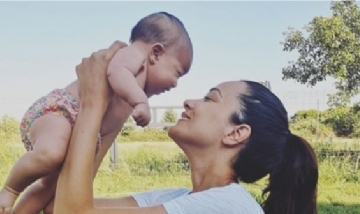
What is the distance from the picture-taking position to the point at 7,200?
154 centimetres

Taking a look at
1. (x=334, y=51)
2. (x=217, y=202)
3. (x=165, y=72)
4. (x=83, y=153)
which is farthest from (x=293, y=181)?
(x=334, y=51)

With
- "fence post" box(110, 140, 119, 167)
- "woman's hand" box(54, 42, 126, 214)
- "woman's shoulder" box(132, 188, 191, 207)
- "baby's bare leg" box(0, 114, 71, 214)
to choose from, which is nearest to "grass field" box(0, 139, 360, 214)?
"fence post" box(110, 140, 119, 167)

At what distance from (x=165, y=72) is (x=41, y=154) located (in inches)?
15.8

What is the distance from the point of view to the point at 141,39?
5.41 feet

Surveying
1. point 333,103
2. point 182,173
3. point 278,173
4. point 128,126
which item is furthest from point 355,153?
point 278,173

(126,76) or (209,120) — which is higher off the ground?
(126,76)

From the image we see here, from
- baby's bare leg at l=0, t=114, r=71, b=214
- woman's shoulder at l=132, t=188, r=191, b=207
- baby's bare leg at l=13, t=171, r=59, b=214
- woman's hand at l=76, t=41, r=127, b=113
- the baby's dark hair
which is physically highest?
the baby's dark hair

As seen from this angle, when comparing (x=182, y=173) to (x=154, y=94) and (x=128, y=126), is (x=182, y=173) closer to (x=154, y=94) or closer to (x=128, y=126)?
(x=128, y=126)

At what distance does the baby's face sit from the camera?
63.7 inches

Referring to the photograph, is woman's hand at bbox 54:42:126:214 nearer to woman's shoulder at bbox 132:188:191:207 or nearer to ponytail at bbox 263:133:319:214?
woman's shoulder at bbox 132:188:191:207

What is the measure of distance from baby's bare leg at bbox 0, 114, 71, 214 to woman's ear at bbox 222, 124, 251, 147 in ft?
1.33

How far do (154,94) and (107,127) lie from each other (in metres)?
0.19

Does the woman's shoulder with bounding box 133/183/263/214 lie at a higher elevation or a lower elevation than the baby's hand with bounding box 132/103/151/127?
lower

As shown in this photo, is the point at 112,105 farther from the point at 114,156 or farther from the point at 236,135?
the point at 114,156
